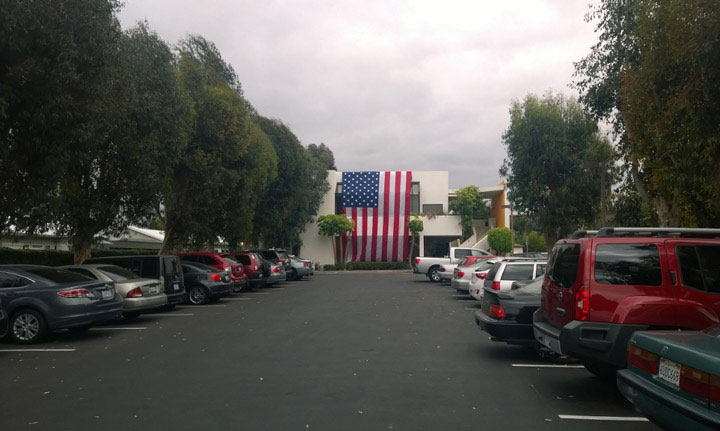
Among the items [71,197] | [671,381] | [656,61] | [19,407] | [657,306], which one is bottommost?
[19,407]

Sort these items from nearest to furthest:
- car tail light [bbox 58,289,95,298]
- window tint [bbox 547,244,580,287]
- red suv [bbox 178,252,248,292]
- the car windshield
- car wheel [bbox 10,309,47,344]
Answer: window tint [bbox 547,244,580,287]
car wheel [bbox 10,309,47,344]
car tail light [bbox 58,289,95,298]
the car windshield
red suv [bbox 178,252,248,292]

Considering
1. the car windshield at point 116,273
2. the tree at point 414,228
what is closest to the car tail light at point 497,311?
the car windshield at point 116,273

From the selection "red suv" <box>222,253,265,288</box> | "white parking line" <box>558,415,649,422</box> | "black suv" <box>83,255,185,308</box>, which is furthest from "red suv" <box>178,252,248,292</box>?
"white parking line" <box>558,415,649,422</box>

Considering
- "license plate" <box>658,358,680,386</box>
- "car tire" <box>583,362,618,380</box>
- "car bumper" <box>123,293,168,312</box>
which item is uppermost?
"license plate" <box>658,358,680,386</box>

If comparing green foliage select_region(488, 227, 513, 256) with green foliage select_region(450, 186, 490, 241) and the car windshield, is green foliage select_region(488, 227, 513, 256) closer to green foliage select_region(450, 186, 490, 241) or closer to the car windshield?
green foliage select_region(450, 186, 490, 241)

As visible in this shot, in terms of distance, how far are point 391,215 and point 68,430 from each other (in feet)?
155

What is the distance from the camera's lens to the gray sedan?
537 inches

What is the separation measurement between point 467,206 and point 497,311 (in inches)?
1669

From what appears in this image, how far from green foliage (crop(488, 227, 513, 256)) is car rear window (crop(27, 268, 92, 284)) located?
39282 mm

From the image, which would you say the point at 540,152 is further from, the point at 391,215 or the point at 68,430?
the point at 68,430

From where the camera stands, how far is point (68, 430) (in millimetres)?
5691

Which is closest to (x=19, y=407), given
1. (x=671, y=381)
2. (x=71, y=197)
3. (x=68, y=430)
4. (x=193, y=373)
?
(x=68, y=430)

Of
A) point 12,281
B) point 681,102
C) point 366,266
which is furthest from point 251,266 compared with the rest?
point 366,266

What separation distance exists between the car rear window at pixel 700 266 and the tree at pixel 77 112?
1133 centimetres
